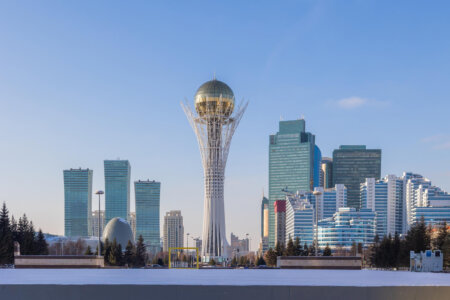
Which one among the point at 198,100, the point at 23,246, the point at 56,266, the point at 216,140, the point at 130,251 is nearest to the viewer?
the point at 56,266

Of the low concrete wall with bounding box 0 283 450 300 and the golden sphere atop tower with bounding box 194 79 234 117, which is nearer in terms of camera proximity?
the low concrete wall with bounding box 0 283 450 300

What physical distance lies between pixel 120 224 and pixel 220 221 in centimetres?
6641

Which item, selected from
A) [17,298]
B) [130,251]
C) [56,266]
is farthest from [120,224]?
[17,298]

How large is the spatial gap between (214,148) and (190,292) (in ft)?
343

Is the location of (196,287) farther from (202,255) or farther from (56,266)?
(202,255)

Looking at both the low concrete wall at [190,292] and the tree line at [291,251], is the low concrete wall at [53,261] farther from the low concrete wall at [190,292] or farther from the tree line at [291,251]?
the low concrete wall at [190,292]

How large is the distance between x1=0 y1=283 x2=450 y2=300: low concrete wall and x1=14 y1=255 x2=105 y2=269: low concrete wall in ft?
107

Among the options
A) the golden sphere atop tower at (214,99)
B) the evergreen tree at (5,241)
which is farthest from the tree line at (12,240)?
the golden sphere atop tower at (214,99)

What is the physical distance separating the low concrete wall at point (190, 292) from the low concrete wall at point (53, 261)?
32520 millimetres

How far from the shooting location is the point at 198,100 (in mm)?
124188

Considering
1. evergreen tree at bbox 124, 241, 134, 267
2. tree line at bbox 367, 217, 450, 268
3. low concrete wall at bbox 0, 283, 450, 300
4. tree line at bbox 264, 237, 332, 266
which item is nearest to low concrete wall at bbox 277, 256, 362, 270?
tree line at bbox 367, 217, 450, 268

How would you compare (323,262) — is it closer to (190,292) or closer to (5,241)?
(190,292)

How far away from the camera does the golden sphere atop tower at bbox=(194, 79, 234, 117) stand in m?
121

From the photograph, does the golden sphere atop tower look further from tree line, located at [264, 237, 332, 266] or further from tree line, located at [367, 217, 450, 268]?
tree line, located at [367, 217, 450, 268]
